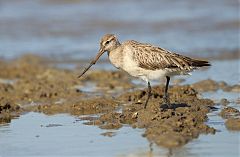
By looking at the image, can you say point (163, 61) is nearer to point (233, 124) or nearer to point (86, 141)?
point (233, 124)

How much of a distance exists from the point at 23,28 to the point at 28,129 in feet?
32.3

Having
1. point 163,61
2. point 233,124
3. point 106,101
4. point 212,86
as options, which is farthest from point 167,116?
point 212,86

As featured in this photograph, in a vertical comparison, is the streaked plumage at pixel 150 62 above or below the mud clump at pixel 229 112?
above

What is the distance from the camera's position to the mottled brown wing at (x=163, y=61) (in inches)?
353

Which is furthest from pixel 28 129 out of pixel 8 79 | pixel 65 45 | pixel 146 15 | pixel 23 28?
pixel 146 15

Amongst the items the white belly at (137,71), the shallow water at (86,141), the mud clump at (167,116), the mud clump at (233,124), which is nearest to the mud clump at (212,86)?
the mud clump at (167,116)

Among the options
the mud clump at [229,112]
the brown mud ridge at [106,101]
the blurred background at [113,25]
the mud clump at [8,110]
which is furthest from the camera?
the blurred background at [113,25]

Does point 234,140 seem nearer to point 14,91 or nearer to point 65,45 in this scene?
point 14,91

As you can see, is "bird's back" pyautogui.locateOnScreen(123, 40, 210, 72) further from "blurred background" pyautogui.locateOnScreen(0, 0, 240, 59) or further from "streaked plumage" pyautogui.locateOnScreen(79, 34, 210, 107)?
"blurred background" pyautogui.locateOnScreen(0, 0, 240, 59)

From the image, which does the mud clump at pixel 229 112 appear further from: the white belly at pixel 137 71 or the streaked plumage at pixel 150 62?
the white belly at pixel 137 71

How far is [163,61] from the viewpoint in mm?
9008

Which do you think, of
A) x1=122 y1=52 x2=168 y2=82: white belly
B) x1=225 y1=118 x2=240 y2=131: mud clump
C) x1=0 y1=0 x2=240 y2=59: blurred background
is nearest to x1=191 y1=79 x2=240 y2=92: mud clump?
x1=122 y1=52 x2=168 y2=82: white belly

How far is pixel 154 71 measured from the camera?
29.7 feet

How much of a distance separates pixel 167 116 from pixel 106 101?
1.89 meters
